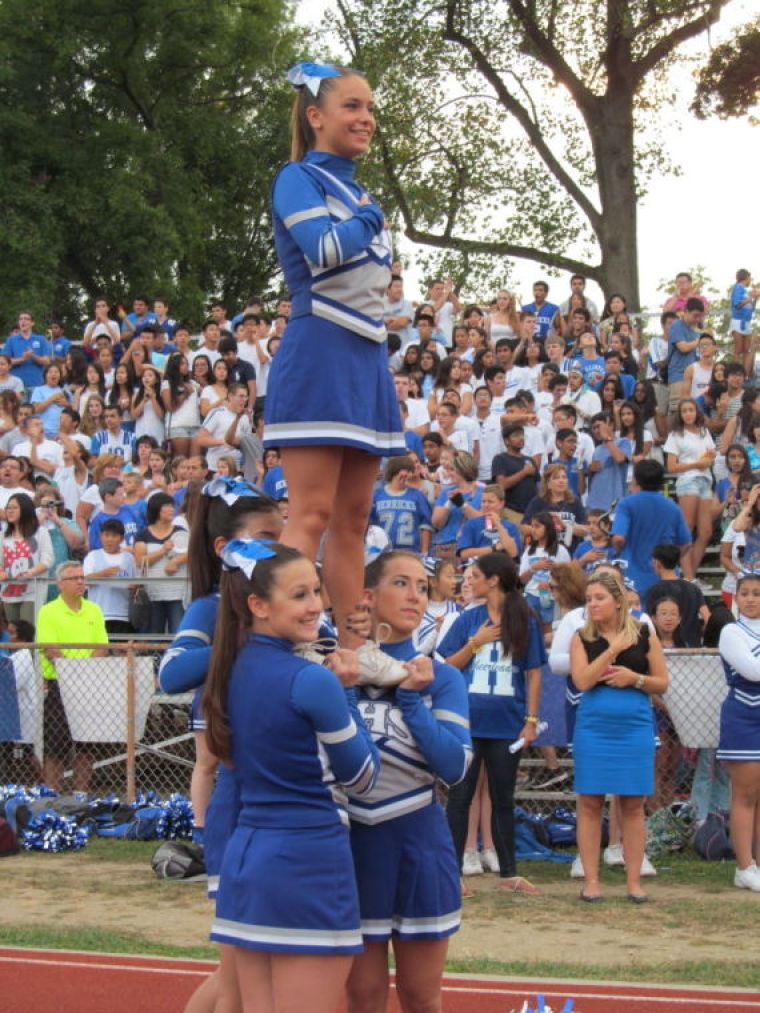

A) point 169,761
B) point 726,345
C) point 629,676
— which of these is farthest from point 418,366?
point 629,676

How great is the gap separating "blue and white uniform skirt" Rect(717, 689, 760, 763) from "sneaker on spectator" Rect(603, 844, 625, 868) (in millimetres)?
901

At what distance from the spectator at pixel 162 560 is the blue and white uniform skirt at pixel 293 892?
24.1 feet

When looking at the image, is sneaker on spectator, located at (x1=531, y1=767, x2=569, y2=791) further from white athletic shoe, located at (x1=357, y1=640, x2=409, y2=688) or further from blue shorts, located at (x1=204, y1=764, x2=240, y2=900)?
white athletic shoe, located at (x1=357, y1=640, x2=409, y2=688)

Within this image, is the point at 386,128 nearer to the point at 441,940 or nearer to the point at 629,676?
the point at 629,676

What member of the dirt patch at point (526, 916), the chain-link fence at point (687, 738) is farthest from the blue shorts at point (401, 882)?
the chain-link fence at point (687, 738)

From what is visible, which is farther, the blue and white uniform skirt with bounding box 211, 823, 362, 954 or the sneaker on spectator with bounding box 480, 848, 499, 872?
the sneaker on spectator with bounding box 480, 848, 499, 872

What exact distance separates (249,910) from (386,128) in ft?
76.8

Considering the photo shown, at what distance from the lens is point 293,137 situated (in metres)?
4.59

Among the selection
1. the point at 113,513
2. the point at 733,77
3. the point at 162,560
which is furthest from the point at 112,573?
the point at 733,77

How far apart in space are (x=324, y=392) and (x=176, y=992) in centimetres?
249

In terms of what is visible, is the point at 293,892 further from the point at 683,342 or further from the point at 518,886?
the point at 683,342

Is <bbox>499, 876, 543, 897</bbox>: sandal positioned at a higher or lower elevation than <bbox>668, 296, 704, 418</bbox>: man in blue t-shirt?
lower

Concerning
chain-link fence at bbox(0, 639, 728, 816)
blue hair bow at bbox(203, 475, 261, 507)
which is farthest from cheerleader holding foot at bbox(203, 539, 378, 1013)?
chain-link fence at bbox(0, 639, 728, 816)

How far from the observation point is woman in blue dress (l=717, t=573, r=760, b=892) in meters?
8.04
